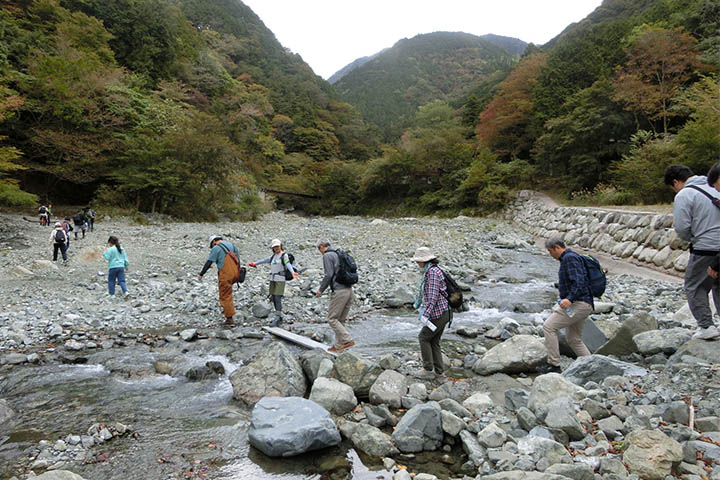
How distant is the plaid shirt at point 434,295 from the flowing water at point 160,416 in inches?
69.1

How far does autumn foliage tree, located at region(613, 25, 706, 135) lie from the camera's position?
73.3 ft

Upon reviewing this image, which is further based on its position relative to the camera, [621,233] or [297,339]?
[621,233]

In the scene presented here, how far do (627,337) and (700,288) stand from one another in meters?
1.11

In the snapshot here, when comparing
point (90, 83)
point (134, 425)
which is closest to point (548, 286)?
point (134, 425)

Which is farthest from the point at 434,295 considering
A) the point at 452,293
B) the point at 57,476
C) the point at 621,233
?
the point at 621,233

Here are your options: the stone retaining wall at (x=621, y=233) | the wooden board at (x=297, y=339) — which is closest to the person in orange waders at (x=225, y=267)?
the wooden board at (x=297, y=339)

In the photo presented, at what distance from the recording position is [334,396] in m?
4.54

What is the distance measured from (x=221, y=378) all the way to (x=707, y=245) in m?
6.20

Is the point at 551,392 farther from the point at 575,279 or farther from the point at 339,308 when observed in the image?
the point at 339,308

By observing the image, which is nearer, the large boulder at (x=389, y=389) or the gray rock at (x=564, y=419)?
the gray rock at (x=564, y=419)

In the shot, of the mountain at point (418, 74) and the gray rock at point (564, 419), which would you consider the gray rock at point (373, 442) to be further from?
the mountain at point (418, 74)

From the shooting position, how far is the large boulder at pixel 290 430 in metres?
3.69

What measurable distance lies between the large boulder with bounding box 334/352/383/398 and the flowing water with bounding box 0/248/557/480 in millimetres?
1004

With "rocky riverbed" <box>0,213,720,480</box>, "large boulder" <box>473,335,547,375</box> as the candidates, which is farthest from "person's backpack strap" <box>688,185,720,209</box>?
"large boulder" <box>473,335,547,375</box>
